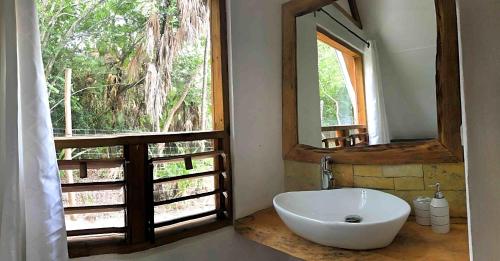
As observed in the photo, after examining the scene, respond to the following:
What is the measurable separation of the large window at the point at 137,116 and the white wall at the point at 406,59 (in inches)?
29.2

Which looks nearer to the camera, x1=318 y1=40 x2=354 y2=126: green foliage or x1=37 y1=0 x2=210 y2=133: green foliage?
x1=37 y1=0 x2=210 y2=133: green foliage

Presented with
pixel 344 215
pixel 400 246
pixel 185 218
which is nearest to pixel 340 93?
pixel 344 215

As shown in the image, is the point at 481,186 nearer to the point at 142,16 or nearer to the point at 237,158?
the point at 237,158

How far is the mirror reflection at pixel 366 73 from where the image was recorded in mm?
1079

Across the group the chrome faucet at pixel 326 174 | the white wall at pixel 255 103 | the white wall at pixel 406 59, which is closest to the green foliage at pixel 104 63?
the white wall at pixel 255 103

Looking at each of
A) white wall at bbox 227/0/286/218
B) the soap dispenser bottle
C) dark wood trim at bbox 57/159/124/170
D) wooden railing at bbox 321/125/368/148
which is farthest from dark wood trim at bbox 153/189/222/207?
the soap dispenser bottle

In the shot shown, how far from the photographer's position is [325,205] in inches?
44.4

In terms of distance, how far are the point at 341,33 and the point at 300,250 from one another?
1.06 metres

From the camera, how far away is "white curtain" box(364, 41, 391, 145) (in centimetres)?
119

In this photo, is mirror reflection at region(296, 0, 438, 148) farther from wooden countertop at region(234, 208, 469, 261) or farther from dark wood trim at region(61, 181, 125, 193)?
dark wood trim at region(61, 181, 125, 193)

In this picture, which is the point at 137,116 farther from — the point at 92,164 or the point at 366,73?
the point at 366,73

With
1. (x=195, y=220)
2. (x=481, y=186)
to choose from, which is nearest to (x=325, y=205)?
(x=195, y=220)

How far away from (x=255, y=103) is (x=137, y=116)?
0.57m

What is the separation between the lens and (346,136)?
129 cm
